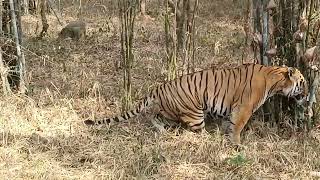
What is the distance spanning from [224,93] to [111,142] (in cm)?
133

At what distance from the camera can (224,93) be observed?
525 centimetres

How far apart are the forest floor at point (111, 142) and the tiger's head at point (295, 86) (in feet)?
1.25

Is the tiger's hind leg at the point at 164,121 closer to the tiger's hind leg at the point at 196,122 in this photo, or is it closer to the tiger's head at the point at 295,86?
the tiger's hind leg at the point at 196,122

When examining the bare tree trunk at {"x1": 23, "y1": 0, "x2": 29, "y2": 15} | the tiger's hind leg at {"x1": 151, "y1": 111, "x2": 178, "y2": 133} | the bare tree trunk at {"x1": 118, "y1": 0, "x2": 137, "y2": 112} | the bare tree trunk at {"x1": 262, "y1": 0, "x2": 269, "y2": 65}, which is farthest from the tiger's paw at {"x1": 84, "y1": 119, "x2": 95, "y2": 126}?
the bare tree trunk at {"x1": 23, "y1": 0, "x2": 29, "y2": 15}

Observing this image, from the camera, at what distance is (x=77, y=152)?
486 cm

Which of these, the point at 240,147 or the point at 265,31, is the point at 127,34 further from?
the point at 240,147

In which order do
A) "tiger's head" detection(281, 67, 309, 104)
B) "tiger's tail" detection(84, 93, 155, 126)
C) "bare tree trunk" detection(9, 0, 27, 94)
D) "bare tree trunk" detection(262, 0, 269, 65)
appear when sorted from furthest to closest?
"bare tree trunk" detection(9, 0, 27, 94)
"tiger's tail" detection(84, 93, 155, 126)
"bare tree trunk" detection(262, 0, 269, 65)
"tiger's head" detection(281, 67, 309, 104)

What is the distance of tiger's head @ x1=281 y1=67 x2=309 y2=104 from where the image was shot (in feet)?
16.3

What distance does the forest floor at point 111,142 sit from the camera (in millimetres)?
4453

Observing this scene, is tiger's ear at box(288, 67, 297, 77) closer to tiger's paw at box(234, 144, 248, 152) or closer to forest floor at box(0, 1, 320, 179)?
forest floor at box(0, 1, 320, 179)

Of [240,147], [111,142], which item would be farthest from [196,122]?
[111,142]

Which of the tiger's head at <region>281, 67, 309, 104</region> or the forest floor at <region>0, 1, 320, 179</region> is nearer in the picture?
the forest floor at <region>0, 1, 320, 179</region>

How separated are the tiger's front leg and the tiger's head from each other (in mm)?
443

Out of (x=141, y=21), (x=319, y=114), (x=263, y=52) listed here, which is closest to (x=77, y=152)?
(x=263, y=52)
